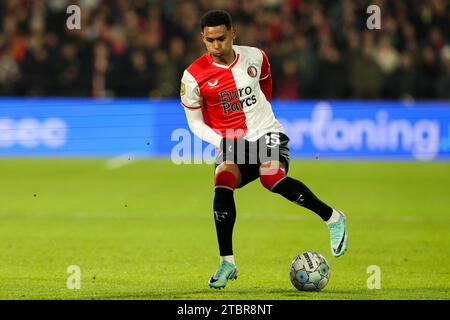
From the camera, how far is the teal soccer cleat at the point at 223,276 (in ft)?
27.8

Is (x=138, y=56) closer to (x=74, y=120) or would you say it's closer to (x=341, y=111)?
(x=74, y=120)

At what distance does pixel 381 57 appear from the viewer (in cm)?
2272

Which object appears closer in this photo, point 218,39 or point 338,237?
point 218,39

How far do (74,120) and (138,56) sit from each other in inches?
83.4

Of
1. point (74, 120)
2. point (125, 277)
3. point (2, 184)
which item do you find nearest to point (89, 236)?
point (125, 277)

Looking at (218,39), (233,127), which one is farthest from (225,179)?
(218,39)

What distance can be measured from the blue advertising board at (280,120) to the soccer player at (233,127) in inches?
467

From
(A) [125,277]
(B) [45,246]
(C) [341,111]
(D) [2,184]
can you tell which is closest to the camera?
(A) [125,277]

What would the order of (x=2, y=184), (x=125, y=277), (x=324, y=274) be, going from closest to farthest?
(x=324, y=274) < (x=125, y=277) < (x=2, y=184)

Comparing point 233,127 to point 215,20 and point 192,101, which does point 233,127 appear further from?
point 215,20

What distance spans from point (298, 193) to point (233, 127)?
0.80 meters

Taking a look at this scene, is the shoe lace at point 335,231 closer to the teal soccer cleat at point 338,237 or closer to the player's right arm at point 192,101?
the teal soccer cleat at point 338,237

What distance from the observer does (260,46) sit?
75.8 ft

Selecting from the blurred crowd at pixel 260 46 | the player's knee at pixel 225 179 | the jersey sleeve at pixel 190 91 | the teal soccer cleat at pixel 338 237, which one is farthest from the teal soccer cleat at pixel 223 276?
the blurred crowd at pixel 260 46
